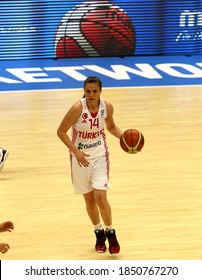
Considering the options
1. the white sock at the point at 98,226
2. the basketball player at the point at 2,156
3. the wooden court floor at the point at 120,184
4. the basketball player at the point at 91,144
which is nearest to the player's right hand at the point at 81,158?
the basketball player at the point at 91,144

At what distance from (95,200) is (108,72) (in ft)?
33.1

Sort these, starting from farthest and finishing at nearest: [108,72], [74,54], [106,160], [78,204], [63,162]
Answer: [74,54] → [108,72] → [63,162] → [78,204] → [106,160]

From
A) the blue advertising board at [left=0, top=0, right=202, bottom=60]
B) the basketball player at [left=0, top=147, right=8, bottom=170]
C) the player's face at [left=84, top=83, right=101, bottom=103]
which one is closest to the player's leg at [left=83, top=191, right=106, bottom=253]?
the player's face at [left=84, top=83, right=101, bottom=103]

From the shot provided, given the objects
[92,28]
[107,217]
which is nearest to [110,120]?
[107,217]

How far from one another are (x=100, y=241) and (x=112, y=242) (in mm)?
193

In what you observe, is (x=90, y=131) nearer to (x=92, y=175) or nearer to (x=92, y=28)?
(x=92, y=175)

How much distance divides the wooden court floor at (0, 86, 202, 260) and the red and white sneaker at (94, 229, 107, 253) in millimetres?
80

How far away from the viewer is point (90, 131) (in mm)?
8023

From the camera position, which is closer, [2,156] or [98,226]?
[98,226]

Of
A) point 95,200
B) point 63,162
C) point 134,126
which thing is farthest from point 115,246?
point 134,126

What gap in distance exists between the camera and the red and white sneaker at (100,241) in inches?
328

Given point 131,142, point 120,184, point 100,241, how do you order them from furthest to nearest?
point 120,184, point 100,241, point 131,142

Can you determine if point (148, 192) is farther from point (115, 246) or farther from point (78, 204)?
point (115, 246)

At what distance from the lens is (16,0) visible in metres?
19.8
